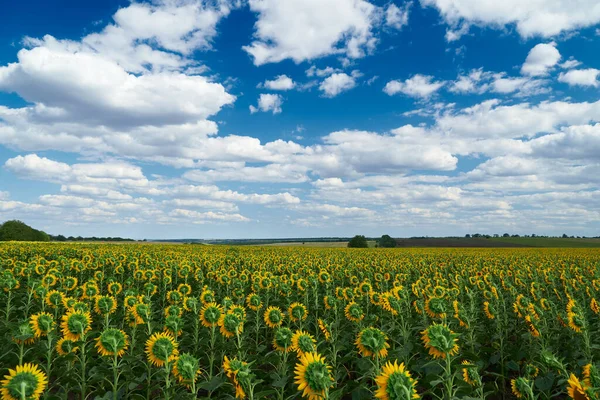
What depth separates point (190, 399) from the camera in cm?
464

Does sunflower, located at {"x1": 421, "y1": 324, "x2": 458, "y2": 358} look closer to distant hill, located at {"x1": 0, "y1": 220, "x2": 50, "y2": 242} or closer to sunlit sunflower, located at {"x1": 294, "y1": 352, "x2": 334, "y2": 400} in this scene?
sunlit sunflower, located at {"x1": 294, "y1": 352, "x2": 334, "y2": 400}

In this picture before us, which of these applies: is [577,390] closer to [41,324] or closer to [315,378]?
[315,378]

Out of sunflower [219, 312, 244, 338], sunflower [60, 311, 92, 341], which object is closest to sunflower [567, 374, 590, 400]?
sunflower [219, 312, 244, 338]

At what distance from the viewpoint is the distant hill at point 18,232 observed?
86375mm

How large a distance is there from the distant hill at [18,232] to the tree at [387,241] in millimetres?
78595

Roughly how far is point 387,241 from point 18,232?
273ft

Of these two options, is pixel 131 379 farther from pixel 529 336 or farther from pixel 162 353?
pixel 529 336

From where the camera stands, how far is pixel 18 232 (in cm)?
8731

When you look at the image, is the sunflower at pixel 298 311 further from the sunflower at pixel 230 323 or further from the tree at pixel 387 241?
the tree at pixel 387 241

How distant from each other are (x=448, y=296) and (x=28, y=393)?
1023cm

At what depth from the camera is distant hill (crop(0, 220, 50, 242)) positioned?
86.4m

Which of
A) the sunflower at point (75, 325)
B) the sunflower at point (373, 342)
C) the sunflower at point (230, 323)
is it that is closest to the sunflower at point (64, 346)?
the sunflower at point (75, 325)

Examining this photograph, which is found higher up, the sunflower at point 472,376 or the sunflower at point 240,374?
the sunflower at point 240,374

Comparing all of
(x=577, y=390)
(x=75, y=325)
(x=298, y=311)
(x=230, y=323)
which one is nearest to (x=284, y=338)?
(x=230, y=323)
